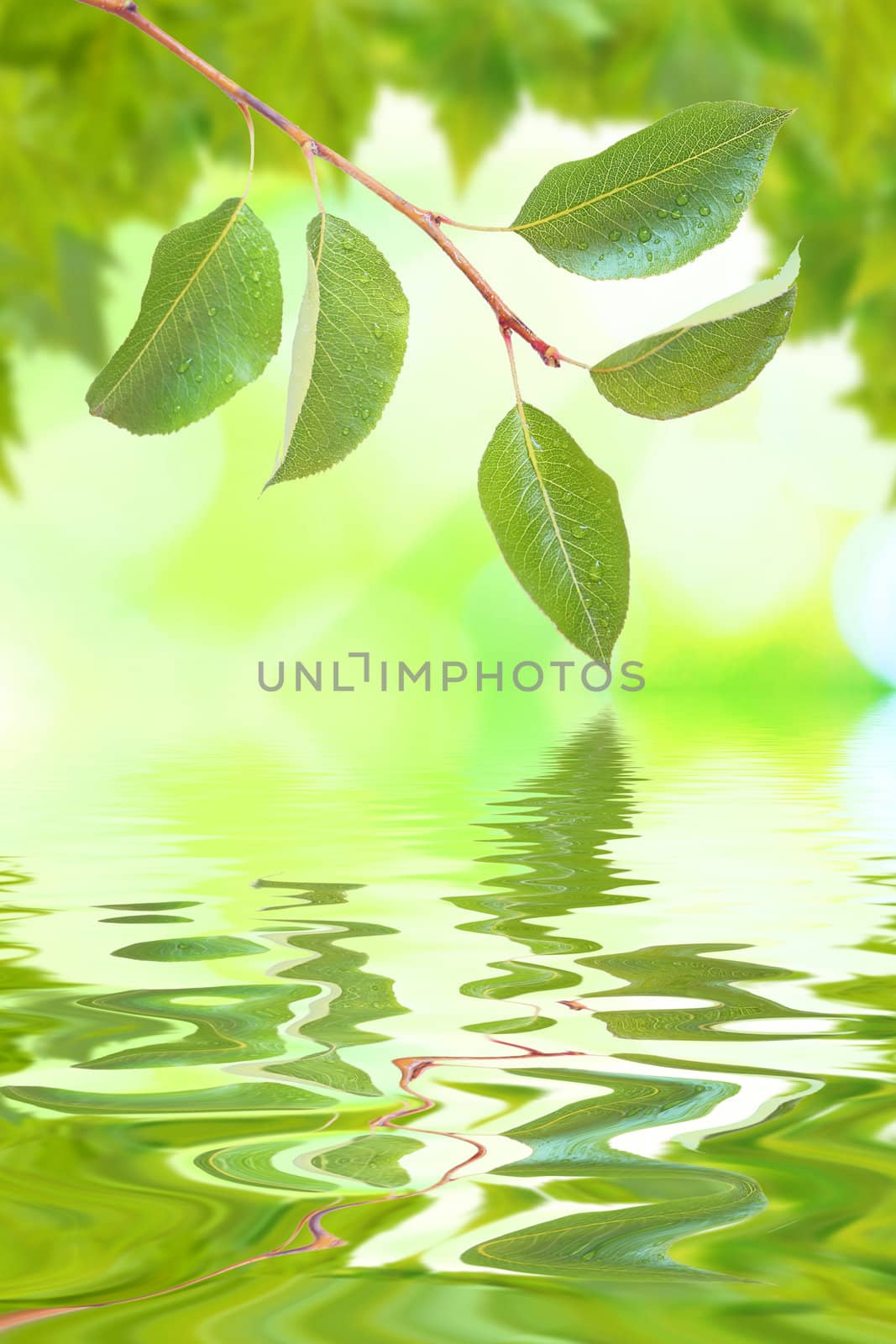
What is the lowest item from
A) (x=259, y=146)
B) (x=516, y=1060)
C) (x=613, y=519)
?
(x=516, y=1060)

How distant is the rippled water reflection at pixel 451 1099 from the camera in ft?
0.66

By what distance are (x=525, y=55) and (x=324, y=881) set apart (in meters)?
0.56

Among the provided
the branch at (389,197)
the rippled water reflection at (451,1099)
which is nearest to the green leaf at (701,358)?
the branch at (389,197)

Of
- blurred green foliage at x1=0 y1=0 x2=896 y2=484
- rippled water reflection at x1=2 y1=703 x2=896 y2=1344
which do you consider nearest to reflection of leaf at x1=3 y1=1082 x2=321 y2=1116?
rippled water reflection at x1=2 y1=703 x2=896 y2=1344

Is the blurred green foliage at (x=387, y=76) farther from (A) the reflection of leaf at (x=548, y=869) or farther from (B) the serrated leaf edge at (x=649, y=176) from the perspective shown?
(B) the serrated leaf edge at (x=649, y=176)

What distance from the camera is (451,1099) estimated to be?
0.98ft

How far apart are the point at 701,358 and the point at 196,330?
0.15 feet

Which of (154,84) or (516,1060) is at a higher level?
(154,84)

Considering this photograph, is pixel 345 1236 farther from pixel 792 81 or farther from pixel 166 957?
pixel 792 81

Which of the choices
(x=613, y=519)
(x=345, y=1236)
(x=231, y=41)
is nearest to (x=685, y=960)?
(x=345, y=1236)

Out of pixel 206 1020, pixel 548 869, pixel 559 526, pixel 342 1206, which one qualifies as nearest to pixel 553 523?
pixel 559 526

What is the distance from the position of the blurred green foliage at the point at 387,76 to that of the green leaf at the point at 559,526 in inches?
25.4

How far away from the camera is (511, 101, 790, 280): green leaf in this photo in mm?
115

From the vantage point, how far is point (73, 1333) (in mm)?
184
